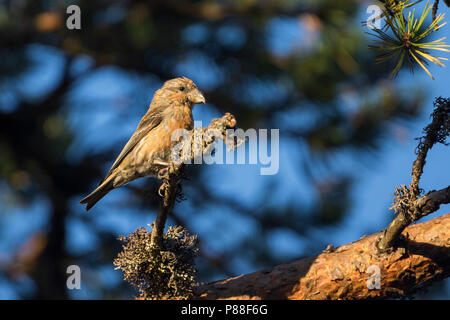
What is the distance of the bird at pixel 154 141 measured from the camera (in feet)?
13.1

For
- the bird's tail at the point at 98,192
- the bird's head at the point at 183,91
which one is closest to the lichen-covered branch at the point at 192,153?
the bird's tail at the point at 98,192

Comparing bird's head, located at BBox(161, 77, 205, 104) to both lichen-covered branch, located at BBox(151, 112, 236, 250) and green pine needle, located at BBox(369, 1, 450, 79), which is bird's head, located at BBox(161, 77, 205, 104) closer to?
lichen-covered branch, located at BBox(151, 112, 236, 250)

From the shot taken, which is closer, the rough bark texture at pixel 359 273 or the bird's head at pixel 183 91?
the rough bark texture at pixel 359 273

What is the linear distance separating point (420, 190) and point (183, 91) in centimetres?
244

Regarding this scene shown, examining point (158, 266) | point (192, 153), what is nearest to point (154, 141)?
point (158, 266)

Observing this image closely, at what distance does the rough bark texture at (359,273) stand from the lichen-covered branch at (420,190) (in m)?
0.28

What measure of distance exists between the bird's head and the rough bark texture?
1902 mm

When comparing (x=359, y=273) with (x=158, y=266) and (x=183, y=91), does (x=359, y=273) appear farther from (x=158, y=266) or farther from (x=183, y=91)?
(x=183, y=91)

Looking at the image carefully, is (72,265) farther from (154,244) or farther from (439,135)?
(439,135)

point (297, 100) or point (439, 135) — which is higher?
point (297, 100)

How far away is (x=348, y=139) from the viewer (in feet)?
16.6

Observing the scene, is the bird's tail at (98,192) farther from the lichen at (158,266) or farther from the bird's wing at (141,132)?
the lichen at (158,266)

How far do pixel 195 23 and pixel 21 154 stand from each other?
7.47 ft
